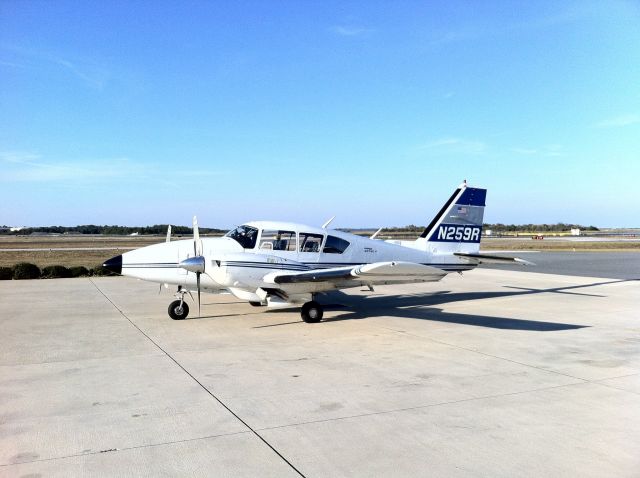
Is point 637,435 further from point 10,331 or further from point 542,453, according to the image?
Answer: point 10,331

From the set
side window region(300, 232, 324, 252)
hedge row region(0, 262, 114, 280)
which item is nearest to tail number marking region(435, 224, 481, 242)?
side window region(300, 232, 324, 252)

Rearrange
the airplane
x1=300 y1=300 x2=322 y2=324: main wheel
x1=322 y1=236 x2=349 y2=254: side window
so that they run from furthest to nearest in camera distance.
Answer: x1=322 y1=236 x2=349 y2=254: side window, x1=300 y1=300 x2=322 y2=324: main wheel, the airplane

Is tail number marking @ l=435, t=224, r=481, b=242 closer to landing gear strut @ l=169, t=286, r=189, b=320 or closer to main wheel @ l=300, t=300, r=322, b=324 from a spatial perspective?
main wheel @ l=300, t=300, r=322, b=324

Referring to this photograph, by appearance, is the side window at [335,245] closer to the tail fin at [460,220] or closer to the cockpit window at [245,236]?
the cockpit window at [245,236]

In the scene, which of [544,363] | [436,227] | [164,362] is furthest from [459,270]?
[164,362]

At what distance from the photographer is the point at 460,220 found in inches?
661

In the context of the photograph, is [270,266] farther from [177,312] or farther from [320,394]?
[320,394]

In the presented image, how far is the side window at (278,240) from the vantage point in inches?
524

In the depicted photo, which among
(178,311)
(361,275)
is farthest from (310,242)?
(178,311)

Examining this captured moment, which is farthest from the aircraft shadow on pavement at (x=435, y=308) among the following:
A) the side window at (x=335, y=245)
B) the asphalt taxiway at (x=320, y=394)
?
the side window at (x=335, y=245)

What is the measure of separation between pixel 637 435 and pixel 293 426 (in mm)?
3874

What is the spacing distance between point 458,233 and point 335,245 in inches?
191

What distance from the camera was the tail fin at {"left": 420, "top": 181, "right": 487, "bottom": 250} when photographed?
16.6 m

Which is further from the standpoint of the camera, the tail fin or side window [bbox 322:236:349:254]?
the tail fin
